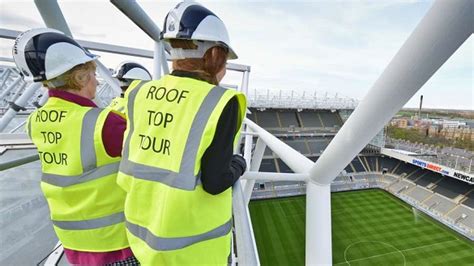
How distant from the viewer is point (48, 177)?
42.6 inches

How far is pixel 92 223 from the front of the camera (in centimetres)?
109

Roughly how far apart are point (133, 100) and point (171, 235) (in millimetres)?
510

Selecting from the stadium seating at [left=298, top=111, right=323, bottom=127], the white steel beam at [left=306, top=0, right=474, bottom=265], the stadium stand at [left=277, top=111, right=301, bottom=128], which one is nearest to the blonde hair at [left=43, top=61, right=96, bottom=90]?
the white steel beam at [left=306, top=0, right=474, bottom=265]

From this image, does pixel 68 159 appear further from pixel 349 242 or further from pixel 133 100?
pixel 349 242

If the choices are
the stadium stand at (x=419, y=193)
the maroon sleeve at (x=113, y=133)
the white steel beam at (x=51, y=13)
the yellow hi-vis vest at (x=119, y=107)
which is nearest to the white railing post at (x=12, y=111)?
the white steel beam at (x=51, y=13)

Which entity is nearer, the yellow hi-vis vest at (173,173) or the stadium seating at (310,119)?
the yellow hi-vis vest at (173,173)

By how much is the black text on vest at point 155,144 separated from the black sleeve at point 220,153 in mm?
125

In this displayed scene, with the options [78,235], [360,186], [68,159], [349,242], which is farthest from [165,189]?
[360,186]

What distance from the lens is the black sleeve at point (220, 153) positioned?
728 millimetres

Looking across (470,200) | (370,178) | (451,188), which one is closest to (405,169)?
(370,178)

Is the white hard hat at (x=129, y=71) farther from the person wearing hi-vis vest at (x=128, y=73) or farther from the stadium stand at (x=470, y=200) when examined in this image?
the stadium stand at (x=470, y=200)

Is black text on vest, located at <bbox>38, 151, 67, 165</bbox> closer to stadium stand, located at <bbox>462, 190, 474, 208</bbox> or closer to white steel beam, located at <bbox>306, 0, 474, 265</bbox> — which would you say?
white steel beam, located at <bbox>306, 0, 474, 265</bbox>

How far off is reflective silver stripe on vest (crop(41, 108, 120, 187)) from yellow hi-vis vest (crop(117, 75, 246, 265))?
0.67 feet

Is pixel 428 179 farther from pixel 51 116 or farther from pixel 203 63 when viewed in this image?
pixel 51 116
